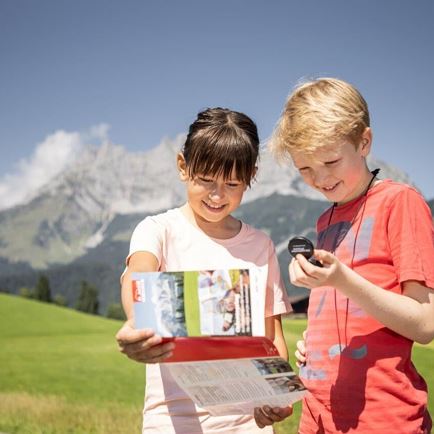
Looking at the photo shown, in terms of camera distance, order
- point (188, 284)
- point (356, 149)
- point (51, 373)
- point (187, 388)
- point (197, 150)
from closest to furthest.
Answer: point (188, 284) → point (187, 388) → point (356, 149) → point (197, 150) → point (51, 373)

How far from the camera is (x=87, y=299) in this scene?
113438mm

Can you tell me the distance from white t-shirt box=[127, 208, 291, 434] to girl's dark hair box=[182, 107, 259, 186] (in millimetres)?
225

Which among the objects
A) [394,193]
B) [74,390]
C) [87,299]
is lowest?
[87,299]

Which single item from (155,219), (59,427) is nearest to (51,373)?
(59,427)

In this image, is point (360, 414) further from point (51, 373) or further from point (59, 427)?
point (51, 373)

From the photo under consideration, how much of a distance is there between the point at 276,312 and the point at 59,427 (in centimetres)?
549

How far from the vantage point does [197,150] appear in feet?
7.44

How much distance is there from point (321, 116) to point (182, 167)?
604mm

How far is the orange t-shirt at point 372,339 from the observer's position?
76.9 inches

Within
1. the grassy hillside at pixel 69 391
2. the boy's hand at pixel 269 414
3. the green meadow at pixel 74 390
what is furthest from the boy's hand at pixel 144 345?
the grassy hillside at pixel 69 391

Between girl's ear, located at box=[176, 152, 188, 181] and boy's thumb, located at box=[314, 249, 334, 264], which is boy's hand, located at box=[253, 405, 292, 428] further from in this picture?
girl's ear, located at box=[176, 152, 188, 181]

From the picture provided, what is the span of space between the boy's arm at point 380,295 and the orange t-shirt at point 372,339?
2.4 inches

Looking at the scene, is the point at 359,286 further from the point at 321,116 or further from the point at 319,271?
the point at 321,116

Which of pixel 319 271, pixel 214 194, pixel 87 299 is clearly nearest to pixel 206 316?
pixel 319 271
